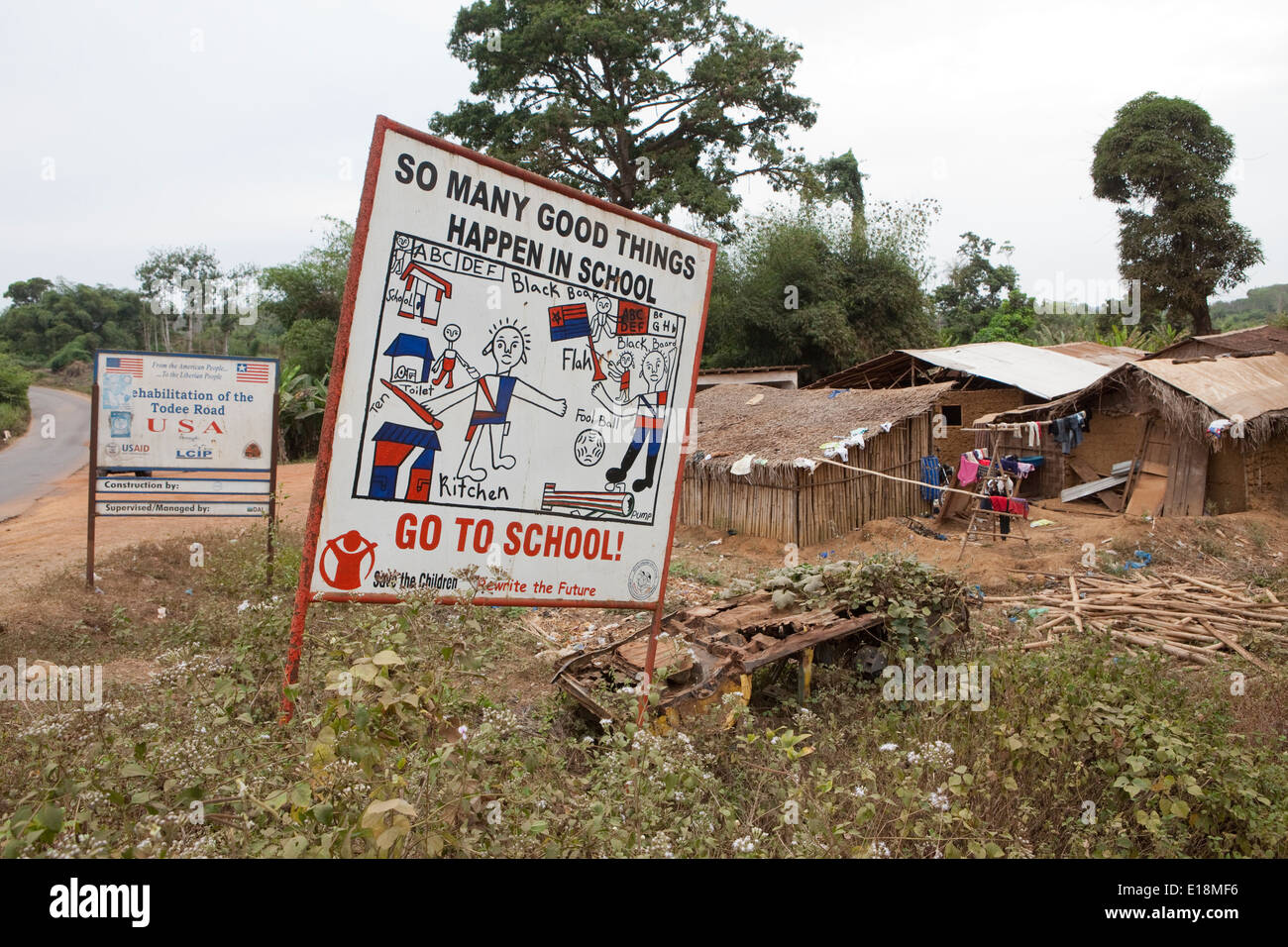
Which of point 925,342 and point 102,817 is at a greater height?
point 925,342

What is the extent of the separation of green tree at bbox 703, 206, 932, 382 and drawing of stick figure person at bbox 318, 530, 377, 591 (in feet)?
83.4

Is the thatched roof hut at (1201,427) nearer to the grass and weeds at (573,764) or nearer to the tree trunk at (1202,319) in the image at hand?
the grass and weeds at (573,764)

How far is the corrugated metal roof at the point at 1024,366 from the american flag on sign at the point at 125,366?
17470 mm

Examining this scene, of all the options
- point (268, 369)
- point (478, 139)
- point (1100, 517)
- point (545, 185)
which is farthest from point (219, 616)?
point (478, 139)

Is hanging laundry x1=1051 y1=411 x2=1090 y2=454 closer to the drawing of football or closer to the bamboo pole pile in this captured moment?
the bamboo pole pile

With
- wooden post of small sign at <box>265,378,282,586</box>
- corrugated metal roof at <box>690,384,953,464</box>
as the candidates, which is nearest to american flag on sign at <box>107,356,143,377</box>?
wooden post of small sign at <box>265,378,282,586</box>

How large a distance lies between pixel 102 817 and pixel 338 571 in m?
1.20

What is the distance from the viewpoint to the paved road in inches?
671

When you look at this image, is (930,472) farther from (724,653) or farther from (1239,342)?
(724,653)

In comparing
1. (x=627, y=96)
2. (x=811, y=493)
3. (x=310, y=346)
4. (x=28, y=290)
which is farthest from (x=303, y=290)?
(x=28, y=290)

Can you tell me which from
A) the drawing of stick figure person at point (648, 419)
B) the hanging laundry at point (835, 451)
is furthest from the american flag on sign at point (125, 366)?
the hanging laundry at point (835, 451)

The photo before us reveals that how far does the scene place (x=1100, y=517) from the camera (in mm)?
15789

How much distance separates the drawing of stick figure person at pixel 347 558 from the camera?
3398mm
